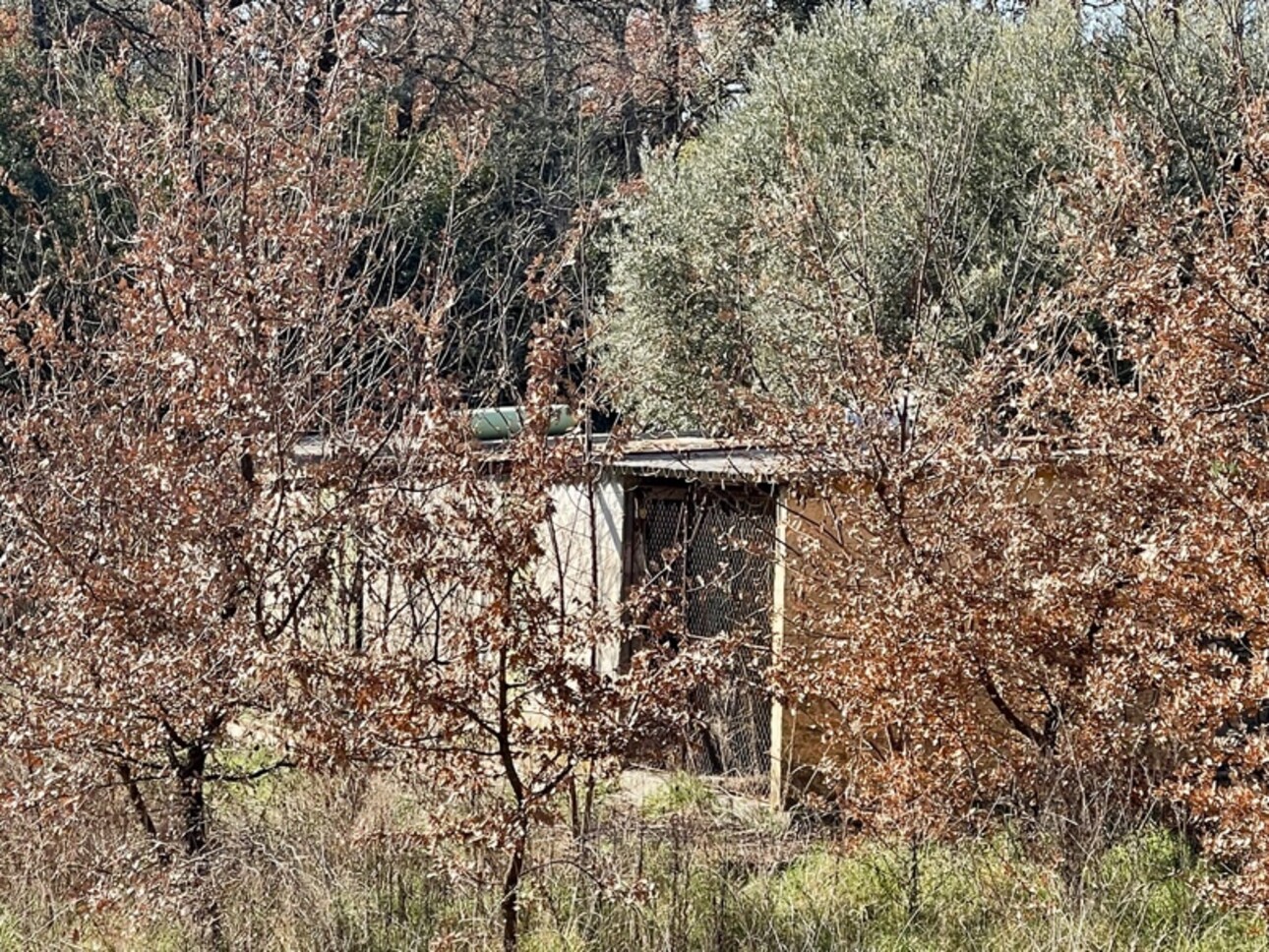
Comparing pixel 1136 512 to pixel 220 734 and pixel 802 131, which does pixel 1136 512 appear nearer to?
pixel 220 734

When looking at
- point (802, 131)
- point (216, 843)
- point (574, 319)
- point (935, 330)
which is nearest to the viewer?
point (216, 843)

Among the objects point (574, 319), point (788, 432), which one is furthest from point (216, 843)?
point (574, 319)

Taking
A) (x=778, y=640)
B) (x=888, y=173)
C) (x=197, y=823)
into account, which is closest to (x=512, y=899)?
(x=197, y=823)

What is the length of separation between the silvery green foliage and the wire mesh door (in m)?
0.82

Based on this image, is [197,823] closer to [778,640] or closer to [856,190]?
[778,640]

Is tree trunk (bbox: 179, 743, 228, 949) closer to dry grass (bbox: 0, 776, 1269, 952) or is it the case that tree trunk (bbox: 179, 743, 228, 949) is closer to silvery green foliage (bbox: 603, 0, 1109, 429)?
dry grass (bbox: 0, 776, 1269, 952)

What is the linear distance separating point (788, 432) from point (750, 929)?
82.5 inches

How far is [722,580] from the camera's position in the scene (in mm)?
8211

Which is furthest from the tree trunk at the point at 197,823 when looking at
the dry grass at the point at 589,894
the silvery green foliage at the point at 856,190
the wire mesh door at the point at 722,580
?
the silvery green foliage at the point at 856,190

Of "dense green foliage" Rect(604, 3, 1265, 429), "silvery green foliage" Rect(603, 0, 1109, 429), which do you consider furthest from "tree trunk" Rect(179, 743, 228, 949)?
"silvery green foliage" Rect(603, 0, 1109, 429)

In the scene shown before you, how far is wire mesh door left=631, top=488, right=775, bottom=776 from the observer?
8461 mm

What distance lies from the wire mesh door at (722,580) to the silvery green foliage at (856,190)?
82cm

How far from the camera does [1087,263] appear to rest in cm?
612

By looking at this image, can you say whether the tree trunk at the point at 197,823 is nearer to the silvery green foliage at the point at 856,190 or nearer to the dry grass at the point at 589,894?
the dry grass at the point at 589,894
